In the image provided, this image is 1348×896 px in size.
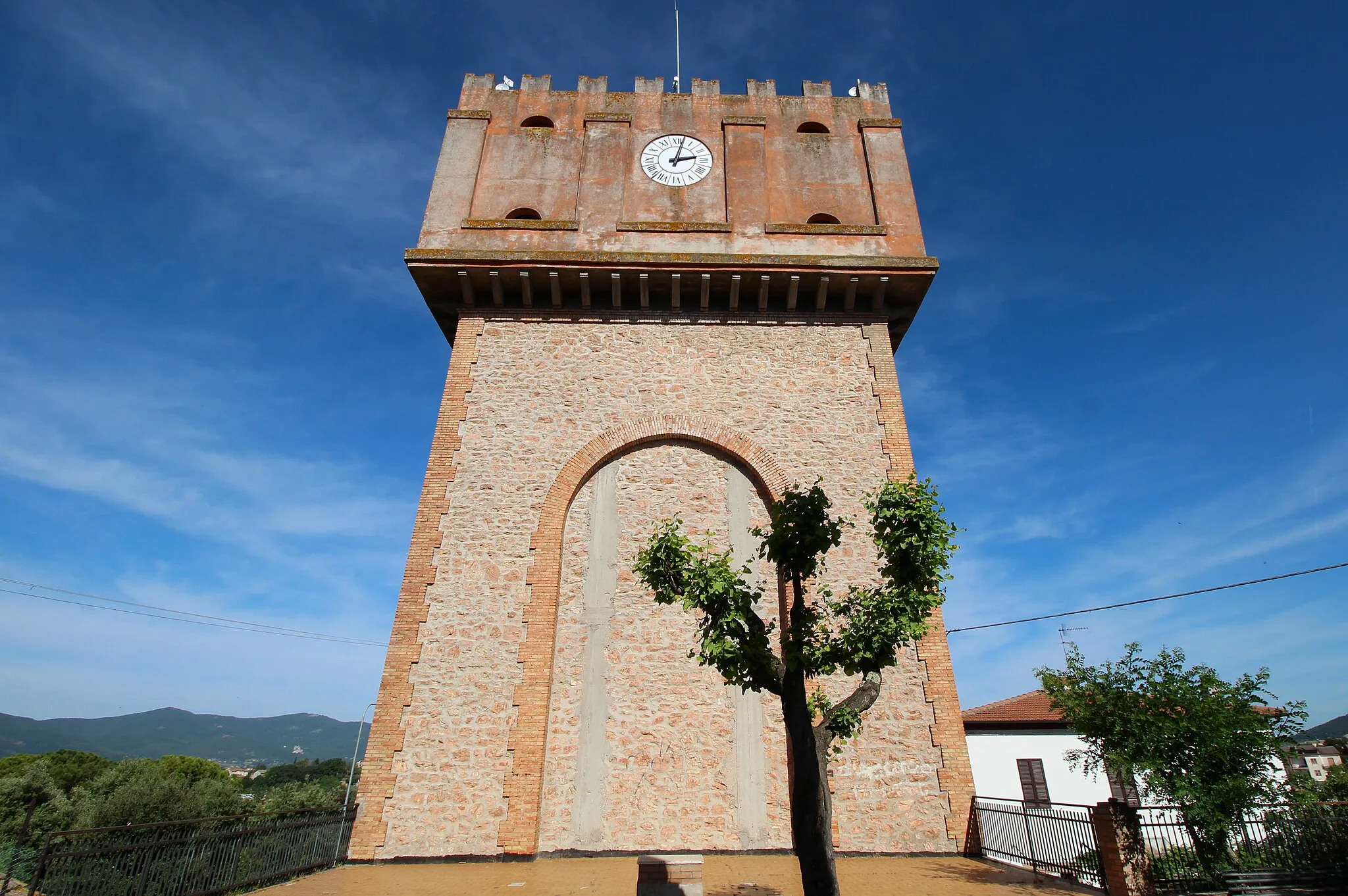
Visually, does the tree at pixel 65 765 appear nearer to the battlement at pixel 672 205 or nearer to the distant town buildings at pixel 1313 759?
the battlement at pixel 672 205

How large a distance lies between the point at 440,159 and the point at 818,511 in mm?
13151

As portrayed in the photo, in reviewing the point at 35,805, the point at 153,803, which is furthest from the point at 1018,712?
the point at 35,805

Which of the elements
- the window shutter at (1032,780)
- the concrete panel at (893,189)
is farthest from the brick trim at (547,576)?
the window shutter at (1032,780)

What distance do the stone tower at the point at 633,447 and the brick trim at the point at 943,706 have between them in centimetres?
5

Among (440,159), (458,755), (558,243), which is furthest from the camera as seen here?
(440,159)

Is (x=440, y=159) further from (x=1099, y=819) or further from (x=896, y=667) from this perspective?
(x=1099, y=819)

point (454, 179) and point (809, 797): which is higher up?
point (454, 179)

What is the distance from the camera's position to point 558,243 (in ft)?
47.1

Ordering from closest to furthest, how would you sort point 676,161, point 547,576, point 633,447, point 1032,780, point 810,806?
point 810,806, point 547,576, point 633,447, point 676,161, point 1032,780

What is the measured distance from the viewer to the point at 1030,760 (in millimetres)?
22406

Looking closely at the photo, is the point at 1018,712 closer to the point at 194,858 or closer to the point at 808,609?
the point at 808,609

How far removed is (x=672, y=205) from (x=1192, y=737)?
14.1 metres

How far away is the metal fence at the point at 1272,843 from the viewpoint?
381 inches

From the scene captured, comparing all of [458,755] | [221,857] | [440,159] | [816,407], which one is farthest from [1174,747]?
[440,159]
